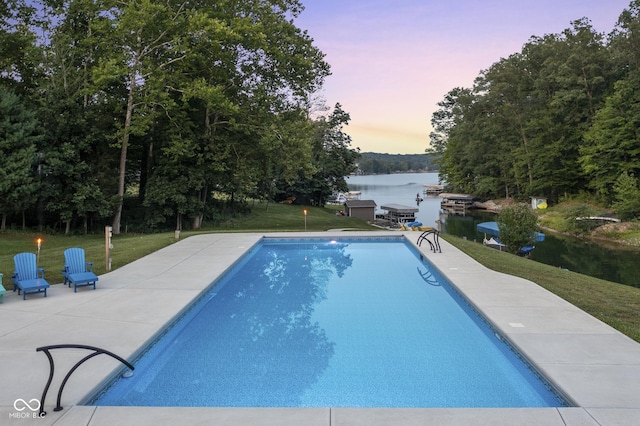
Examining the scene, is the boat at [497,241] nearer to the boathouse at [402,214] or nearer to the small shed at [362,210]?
the boathouse at [402,214]

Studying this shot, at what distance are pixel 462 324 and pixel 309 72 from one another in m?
19.0

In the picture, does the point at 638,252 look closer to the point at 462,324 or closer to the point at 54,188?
the point at 462,324

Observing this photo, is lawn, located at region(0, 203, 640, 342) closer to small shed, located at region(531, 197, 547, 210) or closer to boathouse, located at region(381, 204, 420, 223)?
boathouse, located at region(381, 204, 420, 223)

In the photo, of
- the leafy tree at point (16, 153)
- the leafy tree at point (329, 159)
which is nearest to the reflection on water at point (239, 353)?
the leafy tree at point (16, 153)

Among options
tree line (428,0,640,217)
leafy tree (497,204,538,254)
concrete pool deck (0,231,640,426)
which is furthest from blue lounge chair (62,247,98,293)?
tree line (428,0,640,217)

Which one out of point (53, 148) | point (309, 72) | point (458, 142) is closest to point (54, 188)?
point (53, 148)

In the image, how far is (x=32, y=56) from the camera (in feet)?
65.5

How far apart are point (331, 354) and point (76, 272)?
6307 mm

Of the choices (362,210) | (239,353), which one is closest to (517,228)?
(239,353)

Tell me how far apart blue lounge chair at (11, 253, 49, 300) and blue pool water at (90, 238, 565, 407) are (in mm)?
3015

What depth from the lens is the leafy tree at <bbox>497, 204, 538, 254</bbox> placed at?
19344mm

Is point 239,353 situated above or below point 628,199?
below

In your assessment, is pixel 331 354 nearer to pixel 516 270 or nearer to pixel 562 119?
pixel 516 270

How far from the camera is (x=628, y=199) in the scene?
97.7 ft
